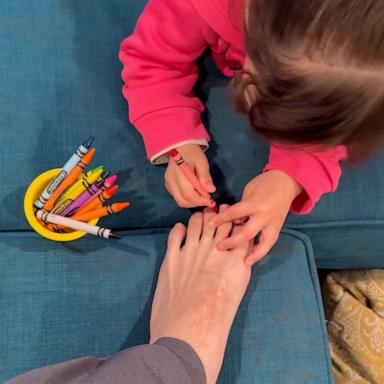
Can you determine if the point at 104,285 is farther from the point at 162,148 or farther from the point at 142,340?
the point at 162,148

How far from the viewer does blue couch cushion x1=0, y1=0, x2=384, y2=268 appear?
884 mm

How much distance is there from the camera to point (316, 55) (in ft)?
1.95

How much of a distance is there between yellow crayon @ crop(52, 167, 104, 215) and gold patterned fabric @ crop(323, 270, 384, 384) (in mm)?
→ 565

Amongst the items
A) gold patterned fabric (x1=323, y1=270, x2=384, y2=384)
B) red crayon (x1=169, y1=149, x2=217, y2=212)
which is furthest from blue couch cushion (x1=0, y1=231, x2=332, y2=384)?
gold patterned fabric (x1=323, y1=270, x2=384, y2=384)

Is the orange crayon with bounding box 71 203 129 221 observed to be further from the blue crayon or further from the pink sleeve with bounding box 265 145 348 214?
the pink sleeve with bounding box 265 145 348 214

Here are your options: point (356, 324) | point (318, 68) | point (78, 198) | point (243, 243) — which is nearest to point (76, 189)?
point (78, 198)

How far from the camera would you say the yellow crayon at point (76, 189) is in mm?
801

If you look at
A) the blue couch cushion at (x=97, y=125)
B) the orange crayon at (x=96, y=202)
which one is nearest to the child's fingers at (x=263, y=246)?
the blue couch cushion at (x=97, y=125)

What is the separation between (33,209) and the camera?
2.73 feet

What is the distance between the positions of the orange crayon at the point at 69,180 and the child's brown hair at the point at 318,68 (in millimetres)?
246

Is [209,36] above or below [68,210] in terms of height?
above

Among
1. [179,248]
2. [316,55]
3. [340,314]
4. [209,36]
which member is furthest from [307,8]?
[340,314]

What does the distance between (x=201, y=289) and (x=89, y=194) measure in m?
0.20

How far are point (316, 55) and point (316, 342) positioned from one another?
1.42ft
